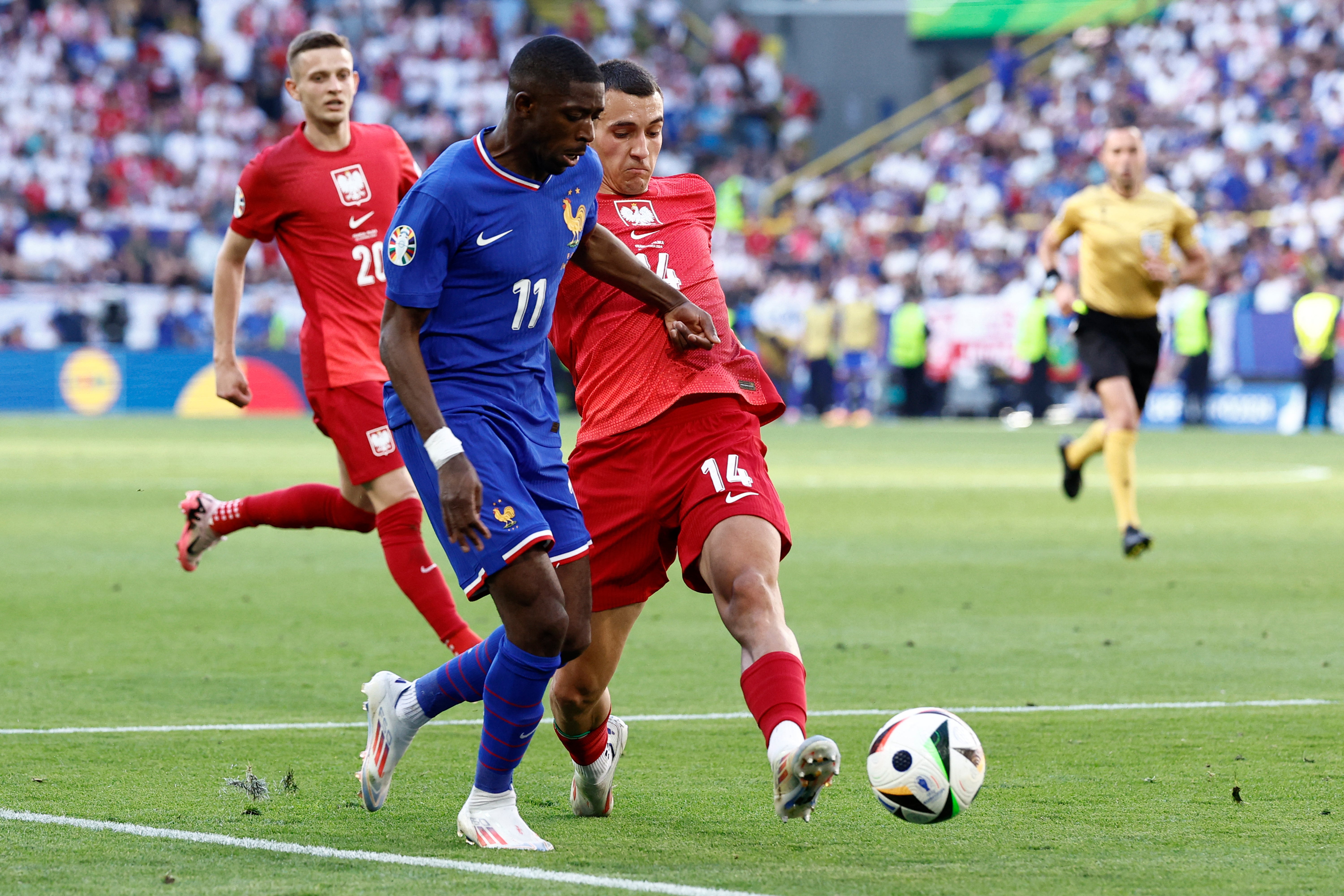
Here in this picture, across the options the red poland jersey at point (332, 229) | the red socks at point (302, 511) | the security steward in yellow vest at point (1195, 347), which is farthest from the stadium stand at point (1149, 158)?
the red poland jersey at point (332, 229)

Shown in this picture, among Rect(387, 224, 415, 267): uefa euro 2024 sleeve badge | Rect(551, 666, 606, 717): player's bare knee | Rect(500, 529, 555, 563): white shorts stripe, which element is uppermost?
Rect(387, 224, 415, 267): uefa euro 2024 sleeve badge

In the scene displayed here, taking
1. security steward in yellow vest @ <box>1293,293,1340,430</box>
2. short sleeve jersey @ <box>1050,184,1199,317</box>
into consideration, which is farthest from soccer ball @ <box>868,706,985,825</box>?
security steward in yellow vest @ <box>1293,293,1340,430</box>

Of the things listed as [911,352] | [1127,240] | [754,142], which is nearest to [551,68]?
[1127,240]

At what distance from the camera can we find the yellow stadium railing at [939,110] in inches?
1666

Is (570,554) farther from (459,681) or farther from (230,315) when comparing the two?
(230,315)

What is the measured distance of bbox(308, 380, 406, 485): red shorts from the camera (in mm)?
7035

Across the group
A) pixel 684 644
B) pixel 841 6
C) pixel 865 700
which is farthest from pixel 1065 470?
pixel 841 6

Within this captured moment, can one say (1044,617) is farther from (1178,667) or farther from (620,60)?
(620,60)

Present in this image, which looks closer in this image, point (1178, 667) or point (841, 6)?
point (1178, 667)

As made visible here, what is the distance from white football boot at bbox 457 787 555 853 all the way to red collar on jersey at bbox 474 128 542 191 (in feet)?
4.81

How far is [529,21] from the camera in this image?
42094mm

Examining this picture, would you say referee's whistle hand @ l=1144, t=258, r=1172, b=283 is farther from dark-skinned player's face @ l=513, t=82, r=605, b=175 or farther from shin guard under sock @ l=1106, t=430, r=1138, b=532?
dark-skinned player's face @ l=513, t=82, r=605, b=175

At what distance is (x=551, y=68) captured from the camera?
14.3 feet

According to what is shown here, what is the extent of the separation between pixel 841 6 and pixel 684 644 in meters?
38.5
